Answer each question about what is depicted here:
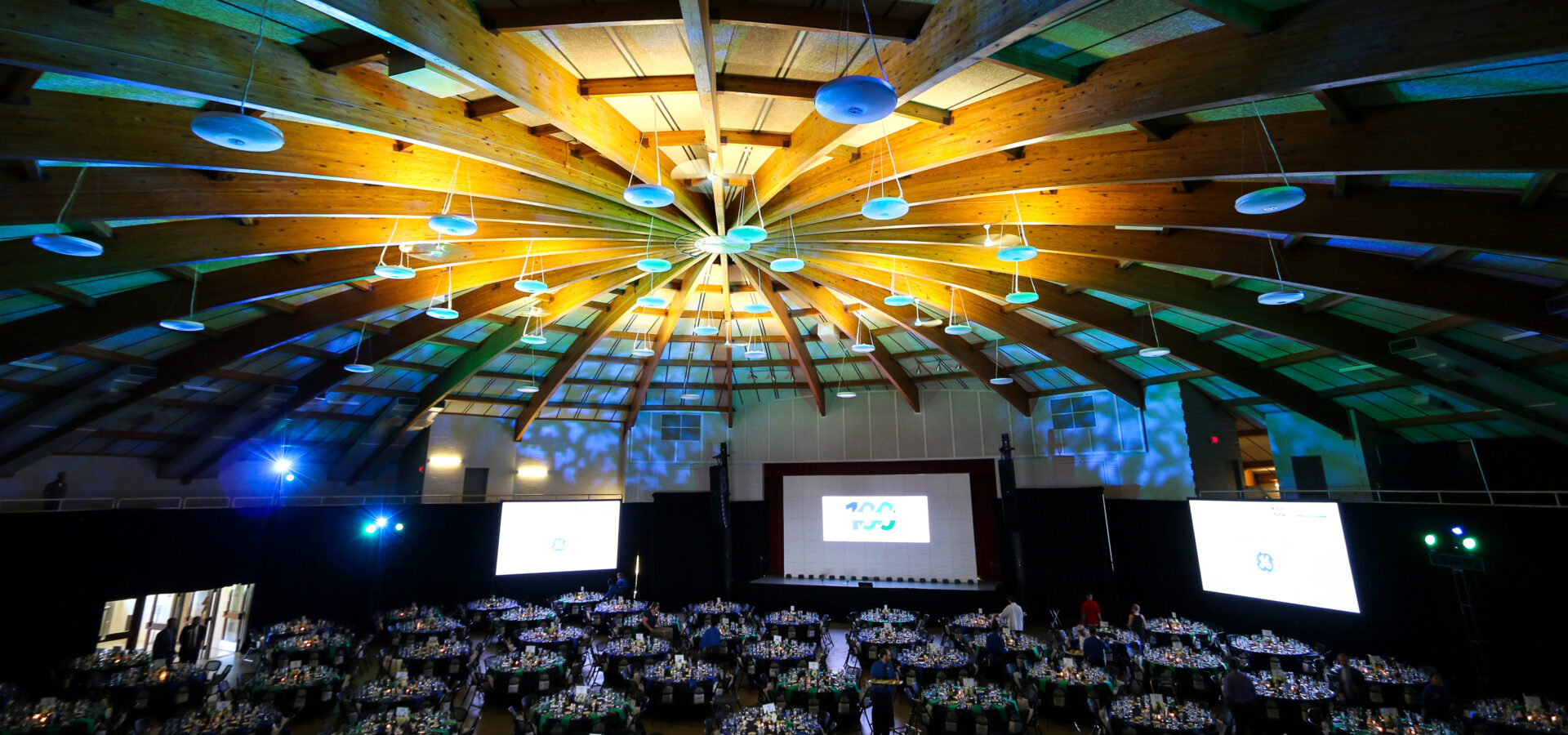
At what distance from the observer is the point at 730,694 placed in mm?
12523

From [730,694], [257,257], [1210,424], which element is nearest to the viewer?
[257,257]

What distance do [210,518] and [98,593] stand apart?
8.03ft

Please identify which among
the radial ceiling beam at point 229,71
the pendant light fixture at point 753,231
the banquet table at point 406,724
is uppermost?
the pendant light fixture at point 753,231

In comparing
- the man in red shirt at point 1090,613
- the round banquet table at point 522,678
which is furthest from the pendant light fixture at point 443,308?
the man in red shirt at point 1090,613

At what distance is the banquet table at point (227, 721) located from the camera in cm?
916

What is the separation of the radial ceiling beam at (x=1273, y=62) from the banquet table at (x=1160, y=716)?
23.4 ft

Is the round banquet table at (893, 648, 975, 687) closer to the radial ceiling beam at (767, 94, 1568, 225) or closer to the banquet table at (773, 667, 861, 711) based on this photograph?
the banquet table at (773, 667, 861, 711)

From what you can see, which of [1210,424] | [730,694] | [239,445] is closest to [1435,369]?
[1210,424]

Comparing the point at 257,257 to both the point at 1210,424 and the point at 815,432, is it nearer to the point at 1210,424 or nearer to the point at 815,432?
the point at 815,432

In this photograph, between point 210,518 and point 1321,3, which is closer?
point 1321,3

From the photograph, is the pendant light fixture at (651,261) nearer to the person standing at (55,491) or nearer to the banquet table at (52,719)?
the banquet table at (52,719)

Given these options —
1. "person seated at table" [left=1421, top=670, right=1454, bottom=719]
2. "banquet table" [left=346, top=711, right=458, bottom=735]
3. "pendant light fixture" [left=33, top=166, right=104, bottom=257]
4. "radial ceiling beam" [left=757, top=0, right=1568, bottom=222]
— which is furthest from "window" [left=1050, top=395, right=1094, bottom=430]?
"pendant light fixture" [left=33, top=166, right=104, bottom=257]

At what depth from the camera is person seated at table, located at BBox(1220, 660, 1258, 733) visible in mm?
10078

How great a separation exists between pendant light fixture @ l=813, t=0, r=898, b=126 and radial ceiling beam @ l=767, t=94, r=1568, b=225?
4439 mm
